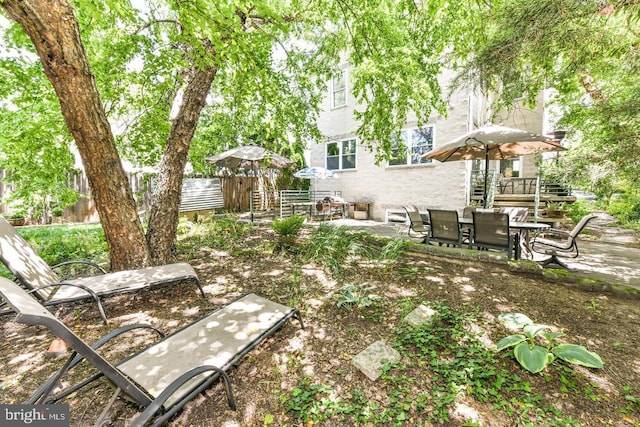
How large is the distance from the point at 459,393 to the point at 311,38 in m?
9.02

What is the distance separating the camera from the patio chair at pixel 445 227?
4.99m

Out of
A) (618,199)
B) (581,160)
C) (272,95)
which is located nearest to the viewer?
(272,95)

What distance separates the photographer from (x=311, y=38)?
25.8 feet

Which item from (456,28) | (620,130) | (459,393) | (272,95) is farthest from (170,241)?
(620,130)

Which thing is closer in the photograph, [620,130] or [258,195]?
[620,130]

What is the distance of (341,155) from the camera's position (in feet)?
44.1

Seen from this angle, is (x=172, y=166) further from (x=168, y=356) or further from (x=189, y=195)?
(x=189, y=195)

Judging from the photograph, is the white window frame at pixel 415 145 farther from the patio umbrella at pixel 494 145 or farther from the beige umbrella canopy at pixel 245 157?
the beige umbrella canopy at pixel 245 157

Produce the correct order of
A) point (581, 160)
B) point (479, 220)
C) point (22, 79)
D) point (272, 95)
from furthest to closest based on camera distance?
point (581, 160)
point (272, 95)
point (479, 220)
point (22, 79)

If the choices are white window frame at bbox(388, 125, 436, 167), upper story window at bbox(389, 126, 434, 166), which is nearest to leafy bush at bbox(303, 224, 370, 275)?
upper story window at bbox(389, 126, 434, 166)

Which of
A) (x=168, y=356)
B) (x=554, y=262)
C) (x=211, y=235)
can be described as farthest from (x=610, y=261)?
(x=211, y=235)

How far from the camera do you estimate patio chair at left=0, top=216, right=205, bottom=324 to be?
A: 287 cm

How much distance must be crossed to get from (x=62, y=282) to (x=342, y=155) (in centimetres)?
1178

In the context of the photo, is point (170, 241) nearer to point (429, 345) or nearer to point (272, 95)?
point (272, 95)
